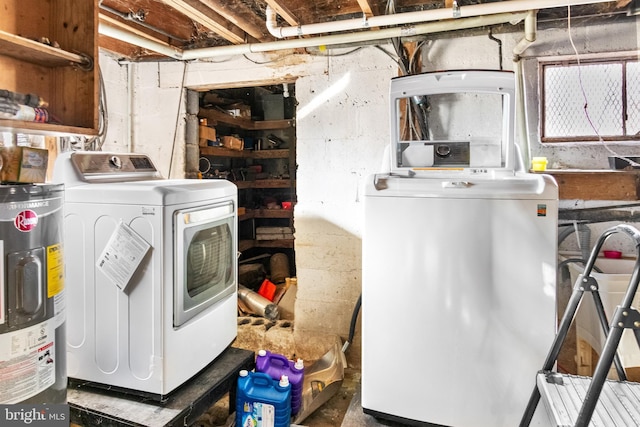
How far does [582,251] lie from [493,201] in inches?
44.6

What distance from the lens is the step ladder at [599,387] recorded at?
979mm

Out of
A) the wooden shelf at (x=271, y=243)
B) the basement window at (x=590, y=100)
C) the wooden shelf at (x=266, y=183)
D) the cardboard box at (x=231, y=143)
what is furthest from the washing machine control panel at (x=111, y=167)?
the basement window at (x=590, y=100)

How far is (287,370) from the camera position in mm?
2164

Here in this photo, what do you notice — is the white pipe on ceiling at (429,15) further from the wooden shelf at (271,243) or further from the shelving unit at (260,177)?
the wooden shelf at (271,243)

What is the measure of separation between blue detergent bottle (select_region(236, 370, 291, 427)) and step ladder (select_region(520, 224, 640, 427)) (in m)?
1.03

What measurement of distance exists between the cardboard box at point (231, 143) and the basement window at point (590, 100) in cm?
266

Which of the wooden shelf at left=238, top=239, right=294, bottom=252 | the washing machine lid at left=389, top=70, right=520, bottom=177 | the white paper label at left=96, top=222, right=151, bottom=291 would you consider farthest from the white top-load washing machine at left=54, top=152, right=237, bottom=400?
the wooden shelf at left=238, top=239, right=294, bottom=252

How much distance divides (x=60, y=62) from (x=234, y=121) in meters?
1.98

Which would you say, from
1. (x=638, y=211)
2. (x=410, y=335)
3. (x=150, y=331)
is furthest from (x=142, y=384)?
(x=638, y=211)

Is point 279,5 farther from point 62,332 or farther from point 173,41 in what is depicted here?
point 62,332

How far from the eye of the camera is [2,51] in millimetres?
1748

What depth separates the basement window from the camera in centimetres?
231

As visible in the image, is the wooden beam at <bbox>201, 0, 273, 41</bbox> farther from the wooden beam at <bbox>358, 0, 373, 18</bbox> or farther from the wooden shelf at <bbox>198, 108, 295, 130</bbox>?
the wooden shelf at <bbox>198, 108, 295, 130</bbox>

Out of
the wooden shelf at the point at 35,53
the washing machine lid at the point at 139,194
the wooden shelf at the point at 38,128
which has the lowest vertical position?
the washing machine lid at the point at 139,194
